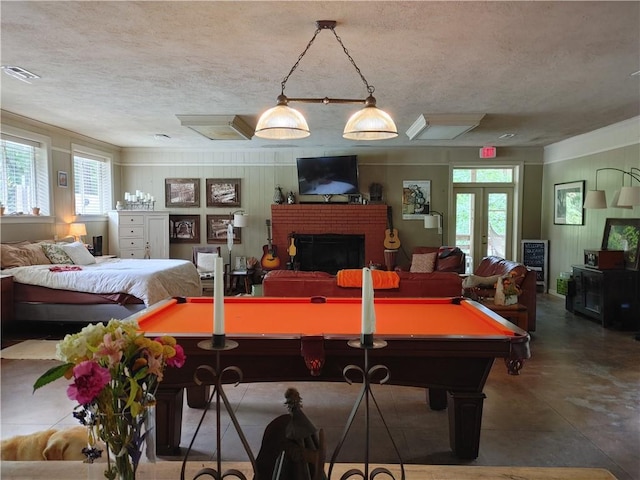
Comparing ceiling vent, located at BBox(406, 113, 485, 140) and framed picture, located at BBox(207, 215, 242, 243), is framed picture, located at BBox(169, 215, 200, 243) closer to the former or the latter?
framed picture, located at BBox(207, 215, 242, 243)

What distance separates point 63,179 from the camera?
22.7 feet

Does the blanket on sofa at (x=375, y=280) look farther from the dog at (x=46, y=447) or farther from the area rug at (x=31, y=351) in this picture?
the dog at (x=46, y=447)

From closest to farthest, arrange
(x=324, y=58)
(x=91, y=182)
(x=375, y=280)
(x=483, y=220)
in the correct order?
(x=324, y=58) < (x=375, y=280) < (x=91, y=182) < (x=483, y=220)

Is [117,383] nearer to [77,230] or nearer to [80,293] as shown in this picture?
[80,293]

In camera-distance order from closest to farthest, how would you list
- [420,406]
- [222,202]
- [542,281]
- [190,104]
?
Answer: [420,406] → [190,104] → [542,281] → [222,202]

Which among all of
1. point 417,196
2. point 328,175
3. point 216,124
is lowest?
point 417,196

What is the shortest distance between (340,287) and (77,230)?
473 centimetres

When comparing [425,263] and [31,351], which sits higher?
[425,263]

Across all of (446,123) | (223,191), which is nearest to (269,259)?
(223,191)

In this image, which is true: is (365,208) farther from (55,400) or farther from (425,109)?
(55,400)

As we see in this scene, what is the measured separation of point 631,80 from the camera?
425cm

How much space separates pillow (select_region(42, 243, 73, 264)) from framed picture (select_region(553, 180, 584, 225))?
25.1ft

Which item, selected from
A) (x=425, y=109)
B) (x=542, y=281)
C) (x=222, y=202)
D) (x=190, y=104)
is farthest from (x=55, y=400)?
(x=542, y=281)

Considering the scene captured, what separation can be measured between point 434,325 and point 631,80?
11.4ft
